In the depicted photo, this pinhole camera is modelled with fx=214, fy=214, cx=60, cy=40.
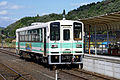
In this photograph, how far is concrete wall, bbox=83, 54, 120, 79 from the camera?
1047 centimetres

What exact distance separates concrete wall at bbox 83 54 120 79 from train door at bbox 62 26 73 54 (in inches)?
48.3

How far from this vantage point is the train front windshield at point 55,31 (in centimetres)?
1348

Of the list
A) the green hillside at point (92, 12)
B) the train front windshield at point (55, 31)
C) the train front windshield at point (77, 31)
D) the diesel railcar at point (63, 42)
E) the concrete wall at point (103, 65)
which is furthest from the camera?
the green hillside at point (92, 12)

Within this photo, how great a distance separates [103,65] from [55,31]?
3.83 m

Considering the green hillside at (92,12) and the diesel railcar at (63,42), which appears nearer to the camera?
the diesel railcar at (63,42)

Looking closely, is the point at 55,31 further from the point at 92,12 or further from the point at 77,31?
the point at 92,12

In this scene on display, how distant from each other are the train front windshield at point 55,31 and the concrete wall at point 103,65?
2.24m

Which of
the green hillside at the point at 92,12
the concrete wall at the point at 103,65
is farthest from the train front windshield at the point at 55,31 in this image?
the green hillside at the point at 92,12

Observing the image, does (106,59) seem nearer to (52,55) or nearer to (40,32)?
(52,55)

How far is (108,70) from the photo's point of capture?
11.1m

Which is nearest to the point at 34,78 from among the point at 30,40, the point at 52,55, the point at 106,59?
the point at 52,55

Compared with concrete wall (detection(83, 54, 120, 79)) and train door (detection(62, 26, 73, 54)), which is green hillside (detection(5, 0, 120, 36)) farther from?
concrete wall (detection(83, 54, 120, 79))

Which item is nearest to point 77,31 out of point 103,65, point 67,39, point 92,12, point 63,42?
point 67,39

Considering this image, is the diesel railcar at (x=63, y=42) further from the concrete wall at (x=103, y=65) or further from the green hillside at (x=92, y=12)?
the green hillside at (x=92, y=12)
